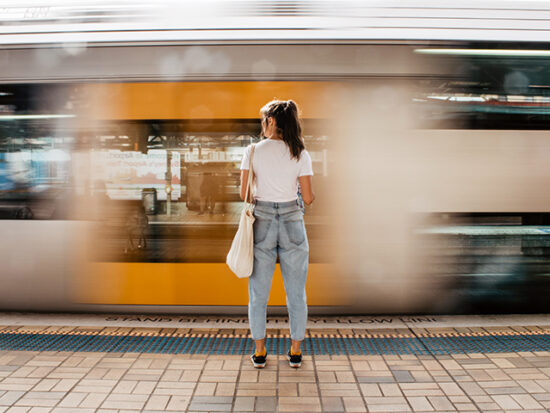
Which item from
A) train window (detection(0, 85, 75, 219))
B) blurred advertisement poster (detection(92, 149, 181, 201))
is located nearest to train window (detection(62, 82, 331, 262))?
blurred advertisement poster (detection(92, 149, 181, 201))

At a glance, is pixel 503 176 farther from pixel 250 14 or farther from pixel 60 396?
pixel 60 396

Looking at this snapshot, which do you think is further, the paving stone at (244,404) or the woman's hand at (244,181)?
the woman's hand at (244,181)

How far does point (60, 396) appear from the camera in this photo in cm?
270

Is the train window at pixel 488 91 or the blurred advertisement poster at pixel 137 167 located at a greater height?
the train window at pixel 488 91

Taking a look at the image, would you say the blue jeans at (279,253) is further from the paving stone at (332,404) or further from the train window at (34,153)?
the train window at (34,153)

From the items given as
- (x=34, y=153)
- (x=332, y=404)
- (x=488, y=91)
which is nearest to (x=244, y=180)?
(x=332, y=404)

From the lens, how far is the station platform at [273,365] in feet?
8.64

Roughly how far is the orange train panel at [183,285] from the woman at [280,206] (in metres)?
0.81

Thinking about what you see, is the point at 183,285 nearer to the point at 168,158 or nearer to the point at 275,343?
the point at 275,343

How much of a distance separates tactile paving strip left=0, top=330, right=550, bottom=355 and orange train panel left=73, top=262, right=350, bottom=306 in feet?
1.06

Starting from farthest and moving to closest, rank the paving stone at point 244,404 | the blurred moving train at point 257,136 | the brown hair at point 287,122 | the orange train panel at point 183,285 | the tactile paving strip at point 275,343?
the orange train panel at point 183,285 < the blurred moving train at point 257,136 < the tactile paving strip at point 275,343 < the brown hair at point 287,122 < the paving stone at point 244,404

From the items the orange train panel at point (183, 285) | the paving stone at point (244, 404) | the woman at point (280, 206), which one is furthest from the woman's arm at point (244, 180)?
the paving stone at point (244, 404)

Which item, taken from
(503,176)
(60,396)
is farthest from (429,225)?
(60,396)

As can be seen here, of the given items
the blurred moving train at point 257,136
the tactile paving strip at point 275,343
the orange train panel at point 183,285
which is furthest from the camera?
the orange train panel at point 183,285
